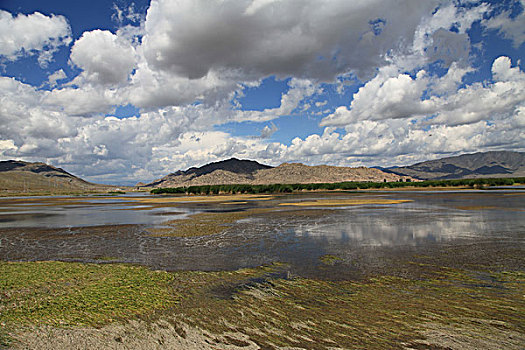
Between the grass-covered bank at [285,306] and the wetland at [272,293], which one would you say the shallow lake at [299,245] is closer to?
the wetland at [272,293]

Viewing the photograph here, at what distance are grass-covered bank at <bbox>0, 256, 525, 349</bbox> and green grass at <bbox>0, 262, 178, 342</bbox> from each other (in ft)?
0.11

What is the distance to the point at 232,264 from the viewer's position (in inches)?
636

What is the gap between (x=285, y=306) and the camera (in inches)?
396

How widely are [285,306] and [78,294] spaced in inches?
292

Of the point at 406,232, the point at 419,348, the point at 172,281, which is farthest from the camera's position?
the point at 406,232

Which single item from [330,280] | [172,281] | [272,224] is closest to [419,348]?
[330,280]

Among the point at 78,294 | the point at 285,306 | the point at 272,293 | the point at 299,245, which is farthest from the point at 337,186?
the point at 78,294

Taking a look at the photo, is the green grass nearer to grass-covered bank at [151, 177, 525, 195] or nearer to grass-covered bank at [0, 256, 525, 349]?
grass-covered bank at [0, 256, 525, 349]

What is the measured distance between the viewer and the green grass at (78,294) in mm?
9422

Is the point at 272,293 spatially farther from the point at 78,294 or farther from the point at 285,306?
the point at 78,294

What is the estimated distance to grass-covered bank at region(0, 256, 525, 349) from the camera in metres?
7.93

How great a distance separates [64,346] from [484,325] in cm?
1067

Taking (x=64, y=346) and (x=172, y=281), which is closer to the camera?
(x=64, y=346)

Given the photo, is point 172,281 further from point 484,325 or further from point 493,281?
point 493,281
